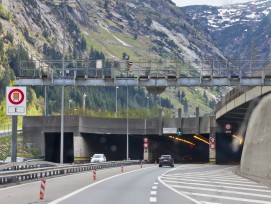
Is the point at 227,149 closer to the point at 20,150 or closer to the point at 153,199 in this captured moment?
the point at 20,150

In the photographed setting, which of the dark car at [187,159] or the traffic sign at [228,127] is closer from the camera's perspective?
the traffic sign at [228,127]

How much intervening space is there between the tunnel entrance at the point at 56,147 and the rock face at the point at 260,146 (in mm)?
45367

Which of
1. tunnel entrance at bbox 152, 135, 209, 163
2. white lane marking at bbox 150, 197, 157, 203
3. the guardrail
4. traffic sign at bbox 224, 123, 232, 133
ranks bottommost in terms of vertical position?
tunnel entrance at bbox 152, 135, 209, 163

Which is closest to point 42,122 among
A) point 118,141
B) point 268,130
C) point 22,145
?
point 22,145

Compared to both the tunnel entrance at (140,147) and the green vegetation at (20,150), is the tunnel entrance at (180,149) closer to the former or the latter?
the tunnel entrance at (140,147)

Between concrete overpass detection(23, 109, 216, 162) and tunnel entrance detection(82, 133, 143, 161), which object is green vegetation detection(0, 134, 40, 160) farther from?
tunnel entrance detection(82, 133, 143, 161)

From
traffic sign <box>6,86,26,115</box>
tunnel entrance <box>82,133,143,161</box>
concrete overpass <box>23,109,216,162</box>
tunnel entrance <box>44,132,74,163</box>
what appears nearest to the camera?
traffic sign <box>6,86,26,115</box>

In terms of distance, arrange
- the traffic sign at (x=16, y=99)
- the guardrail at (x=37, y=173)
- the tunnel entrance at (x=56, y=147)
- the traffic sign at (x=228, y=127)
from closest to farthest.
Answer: the guardrail at (x=37, y=173)
the traffic sign at (x=16, y=99)
the traffic sign at (x=228, y=127)
the tunnel entrance at (x=56, y=147)

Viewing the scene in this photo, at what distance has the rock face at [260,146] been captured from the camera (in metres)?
41.0

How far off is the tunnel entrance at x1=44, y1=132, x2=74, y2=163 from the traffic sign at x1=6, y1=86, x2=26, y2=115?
59.0m

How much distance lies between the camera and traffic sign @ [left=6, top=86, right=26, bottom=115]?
30609 mm

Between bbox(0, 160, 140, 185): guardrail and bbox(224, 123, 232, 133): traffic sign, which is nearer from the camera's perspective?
bbox(0, 160, 140, 185): guardrail

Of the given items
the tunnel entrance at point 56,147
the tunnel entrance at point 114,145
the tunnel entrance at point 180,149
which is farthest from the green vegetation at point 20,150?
the tunnel entrance at point 180,149

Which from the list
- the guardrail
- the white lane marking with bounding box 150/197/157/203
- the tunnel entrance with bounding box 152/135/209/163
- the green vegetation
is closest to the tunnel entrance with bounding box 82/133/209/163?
the tunnel entrance with bounding box 152/135/209/163
